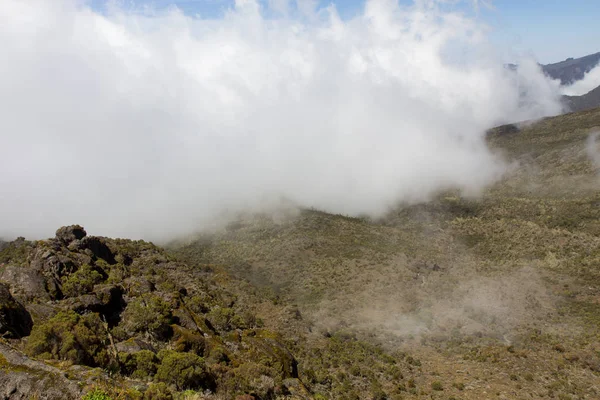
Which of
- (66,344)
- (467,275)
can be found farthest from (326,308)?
(66,344)

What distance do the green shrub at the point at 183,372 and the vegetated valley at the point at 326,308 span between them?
0.05 metres

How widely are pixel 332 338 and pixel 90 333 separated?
825 inches

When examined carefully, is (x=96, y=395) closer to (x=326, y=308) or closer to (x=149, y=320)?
(x=149, y=320)

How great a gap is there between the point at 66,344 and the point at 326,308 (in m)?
29.7

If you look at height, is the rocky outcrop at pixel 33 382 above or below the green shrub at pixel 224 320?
above

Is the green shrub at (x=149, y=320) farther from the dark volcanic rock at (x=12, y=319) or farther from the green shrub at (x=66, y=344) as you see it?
the dark volcanic rock at (x=12, y=319)

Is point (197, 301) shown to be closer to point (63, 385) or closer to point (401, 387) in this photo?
point (401, 387)

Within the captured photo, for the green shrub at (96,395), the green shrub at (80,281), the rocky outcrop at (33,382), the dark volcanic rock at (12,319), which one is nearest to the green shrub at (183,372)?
the rocky outcrop at (33,382)

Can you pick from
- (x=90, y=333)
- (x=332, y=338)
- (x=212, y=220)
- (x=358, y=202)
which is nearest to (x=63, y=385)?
(x=90, y=333)

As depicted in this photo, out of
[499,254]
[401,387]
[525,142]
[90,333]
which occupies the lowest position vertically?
[401,387]

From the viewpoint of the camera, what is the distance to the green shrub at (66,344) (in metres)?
11.6

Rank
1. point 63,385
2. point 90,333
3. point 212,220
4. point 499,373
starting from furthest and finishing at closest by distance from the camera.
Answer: point 212,220
point 499,373
point 90,333
point 63,385

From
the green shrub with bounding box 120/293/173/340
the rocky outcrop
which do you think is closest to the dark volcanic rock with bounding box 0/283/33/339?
the rocky outcrop

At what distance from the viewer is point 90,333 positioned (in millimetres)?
13477
